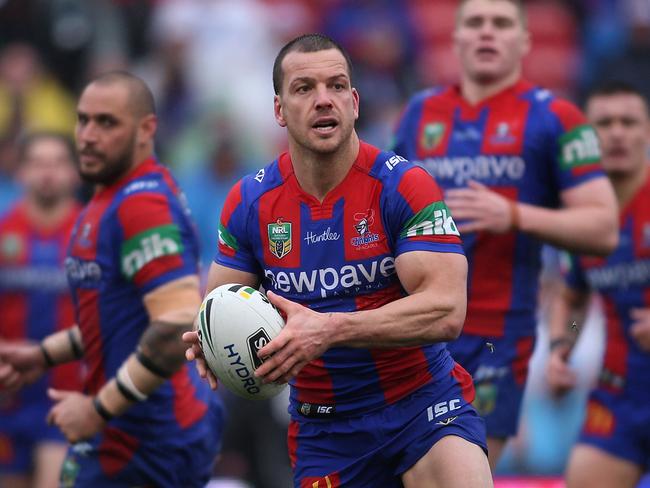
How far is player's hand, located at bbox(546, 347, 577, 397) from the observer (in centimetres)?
784

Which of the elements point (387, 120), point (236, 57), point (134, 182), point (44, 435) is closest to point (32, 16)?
point (236, 57)

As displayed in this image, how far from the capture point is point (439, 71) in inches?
583

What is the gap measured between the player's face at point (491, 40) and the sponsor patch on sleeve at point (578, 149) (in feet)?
1.80

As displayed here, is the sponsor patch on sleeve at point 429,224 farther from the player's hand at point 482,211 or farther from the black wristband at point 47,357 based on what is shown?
the black wristband at point 47,357

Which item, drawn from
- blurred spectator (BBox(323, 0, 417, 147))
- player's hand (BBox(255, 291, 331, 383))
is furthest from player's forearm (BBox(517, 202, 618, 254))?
blurred spectator (BBox(323, 0, 417, 147))

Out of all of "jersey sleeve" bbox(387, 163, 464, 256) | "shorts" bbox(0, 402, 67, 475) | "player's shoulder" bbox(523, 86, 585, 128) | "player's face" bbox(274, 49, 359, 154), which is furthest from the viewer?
"shorts" bbox(0, 402, 67, 475)

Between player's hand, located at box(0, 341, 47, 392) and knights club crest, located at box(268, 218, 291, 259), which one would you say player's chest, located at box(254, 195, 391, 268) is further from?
player's hand, located at box(0, 341, 47, 392)

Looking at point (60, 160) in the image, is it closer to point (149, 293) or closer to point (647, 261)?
point (149, 293)

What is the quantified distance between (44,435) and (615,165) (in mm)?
4418

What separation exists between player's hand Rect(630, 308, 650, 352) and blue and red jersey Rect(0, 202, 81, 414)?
13.2ft

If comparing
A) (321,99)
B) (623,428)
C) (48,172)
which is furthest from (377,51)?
(321,99)

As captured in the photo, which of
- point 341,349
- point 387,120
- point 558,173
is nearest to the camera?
point 341,349

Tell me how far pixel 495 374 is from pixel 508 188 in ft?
3.32

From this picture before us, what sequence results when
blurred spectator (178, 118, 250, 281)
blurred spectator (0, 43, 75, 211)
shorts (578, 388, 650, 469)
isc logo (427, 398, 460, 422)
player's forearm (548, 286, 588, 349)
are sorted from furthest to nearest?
blurred spectator (0, 43, 75, 211), blurred spectator (178, 118, 250, 281), player's forearm (548, 286, 588, 349), shorts (578, 388, 650, 469), isc logo (427, 398, 460, 422)
